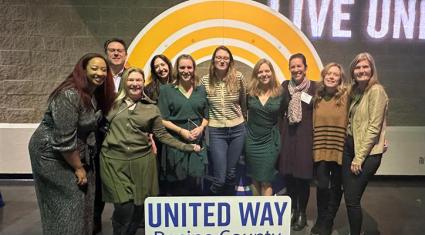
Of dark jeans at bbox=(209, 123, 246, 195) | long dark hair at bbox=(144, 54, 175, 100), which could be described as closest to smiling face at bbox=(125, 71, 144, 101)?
long dark hair at bbox=(144, 54, 175, 100)

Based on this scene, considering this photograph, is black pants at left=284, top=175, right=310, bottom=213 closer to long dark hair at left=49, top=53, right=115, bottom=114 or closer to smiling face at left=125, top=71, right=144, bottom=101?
smiling face at left=125, top=71, right=144, bottom=101

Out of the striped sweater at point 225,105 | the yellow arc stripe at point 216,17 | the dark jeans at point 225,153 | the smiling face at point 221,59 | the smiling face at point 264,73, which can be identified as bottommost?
the dark jeans at point 225,153

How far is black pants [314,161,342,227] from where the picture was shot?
8.15ft

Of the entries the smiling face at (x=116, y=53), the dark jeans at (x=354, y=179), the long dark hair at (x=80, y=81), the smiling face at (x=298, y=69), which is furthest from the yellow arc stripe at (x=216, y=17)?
the long dark hair at (x=80, y=81)

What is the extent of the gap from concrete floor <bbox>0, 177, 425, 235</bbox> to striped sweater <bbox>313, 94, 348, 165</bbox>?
0.68 metres

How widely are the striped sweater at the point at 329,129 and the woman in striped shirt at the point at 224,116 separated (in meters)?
0.49

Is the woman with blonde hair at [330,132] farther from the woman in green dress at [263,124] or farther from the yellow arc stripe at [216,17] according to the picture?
the yellow arc stripe at [216,17]

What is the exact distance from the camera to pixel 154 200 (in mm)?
2195

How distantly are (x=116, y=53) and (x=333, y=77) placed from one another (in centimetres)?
144

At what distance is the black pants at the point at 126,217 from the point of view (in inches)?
86.0

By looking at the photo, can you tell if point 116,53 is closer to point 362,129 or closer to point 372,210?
point 362,129

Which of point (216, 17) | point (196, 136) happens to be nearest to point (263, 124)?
point (196, 136)

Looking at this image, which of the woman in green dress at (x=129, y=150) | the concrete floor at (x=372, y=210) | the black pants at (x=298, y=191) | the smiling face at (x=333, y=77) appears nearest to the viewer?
the woman in green dress at (x=129, y=150)

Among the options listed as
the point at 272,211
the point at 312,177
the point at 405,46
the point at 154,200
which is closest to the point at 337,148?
the point at 312,177
